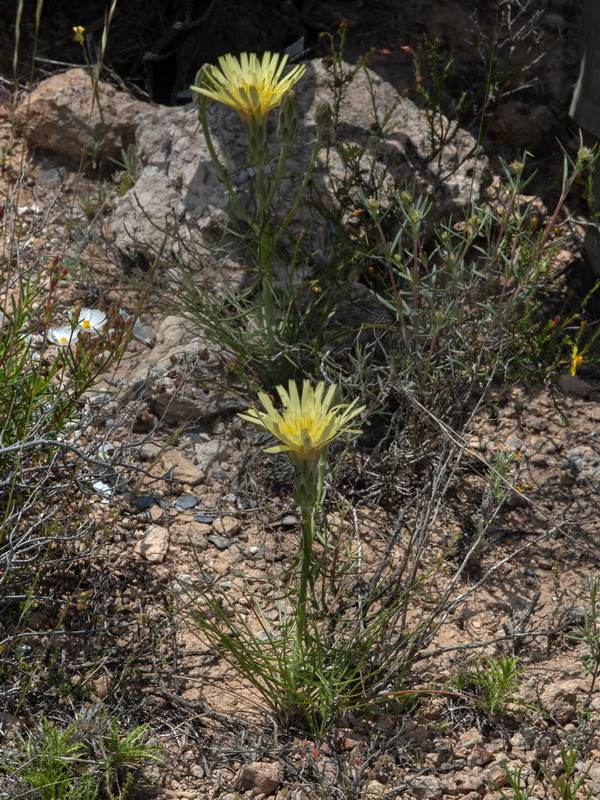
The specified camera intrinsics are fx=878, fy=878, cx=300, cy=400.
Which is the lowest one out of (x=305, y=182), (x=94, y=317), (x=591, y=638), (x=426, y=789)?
(x=426, y=789)

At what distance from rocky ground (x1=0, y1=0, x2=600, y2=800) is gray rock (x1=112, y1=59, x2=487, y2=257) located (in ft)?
0.06

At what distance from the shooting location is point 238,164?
343 centimetres

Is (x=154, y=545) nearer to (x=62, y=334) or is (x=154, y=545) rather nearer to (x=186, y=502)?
(x=186, y=502)

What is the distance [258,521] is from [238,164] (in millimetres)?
Answer: 1489

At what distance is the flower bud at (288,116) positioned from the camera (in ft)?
7.77

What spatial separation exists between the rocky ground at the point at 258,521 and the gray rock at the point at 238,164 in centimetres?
2

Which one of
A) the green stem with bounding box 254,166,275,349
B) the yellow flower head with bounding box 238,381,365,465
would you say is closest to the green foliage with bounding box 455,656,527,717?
the yellow flower head with bounding box 238,381,365,465

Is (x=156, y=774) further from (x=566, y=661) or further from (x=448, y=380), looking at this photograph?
(x=448, y=380)

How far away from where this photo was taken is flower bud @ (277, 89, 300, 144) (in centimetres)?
237

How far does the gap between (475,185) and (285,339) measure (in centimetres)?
109

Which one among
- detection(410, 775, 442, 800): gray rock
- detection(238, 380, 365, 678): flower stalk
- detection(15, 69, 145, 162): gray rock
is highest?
detection(15, 69, 145, 162): gray rock

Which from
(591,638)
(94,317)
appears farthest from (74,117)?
(591,638)

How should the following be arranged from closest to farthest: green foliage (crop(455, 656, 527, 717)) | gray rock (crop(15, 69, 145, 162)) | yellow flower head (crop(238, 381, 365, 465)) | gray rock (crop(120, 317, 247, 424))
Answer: yellow flower head (crop(238, 381, 365, 465)) < green foliage (crop(455, 656, 527, 717)) < gray rock (crop(120, 317, 247, 424)) < gray rock (crop(15, 69, 145, 162))

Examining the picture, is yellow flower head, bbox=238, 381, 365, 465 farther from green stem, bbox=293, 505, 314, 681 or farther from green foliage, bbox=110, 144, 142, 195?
green foliage, bbox=110, 144, 142, 195
